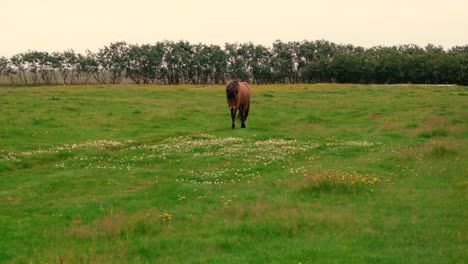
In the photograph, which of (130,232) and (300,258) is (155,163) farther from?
(300,258)

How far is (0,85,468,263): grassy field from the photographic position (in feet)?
34.0

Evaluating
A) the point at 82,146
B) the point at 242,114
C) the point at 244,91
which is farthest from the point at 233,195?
the point at 244,91

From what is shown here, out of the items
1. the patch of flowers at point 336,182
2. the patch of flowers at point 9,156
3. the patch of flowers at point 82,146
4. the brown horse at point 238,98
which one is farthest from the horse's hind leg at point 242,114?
the patch of flowers at point 336,182

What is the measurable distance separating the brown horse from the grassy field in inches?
66.8

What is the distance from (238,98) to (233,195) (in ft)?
58.8

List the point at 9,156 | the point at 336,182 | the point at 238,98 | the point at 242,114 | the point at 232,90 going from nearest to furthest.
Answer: the point at 336,182, the point at 9,156, the point at 232,90, the point at 238,98, the point at 242,114

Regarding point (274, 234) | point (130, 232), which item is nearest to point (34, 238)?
point (130, 232)

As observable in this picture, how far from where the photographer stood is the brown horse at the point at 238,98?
32062 mm

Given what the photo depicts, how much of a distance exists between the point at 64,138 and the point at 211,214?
17.5 metres

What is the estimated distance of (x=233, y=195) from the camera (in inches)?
596

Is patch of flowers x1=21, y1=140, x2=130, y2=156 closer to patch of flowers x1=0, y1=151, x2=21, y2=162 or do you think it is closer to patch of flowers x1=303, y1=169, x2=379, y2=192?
patch of flowers x1=0, y1=151, x2=21, y2=162

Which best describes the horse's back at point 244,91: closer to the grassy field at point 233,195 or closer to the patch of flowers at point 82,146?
the grassy field at point 233,195

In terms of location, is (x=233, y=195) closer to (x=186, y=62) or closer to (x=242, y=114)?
(x=242, y=114)

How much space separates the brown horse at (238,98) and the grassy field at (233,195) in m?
1.70
